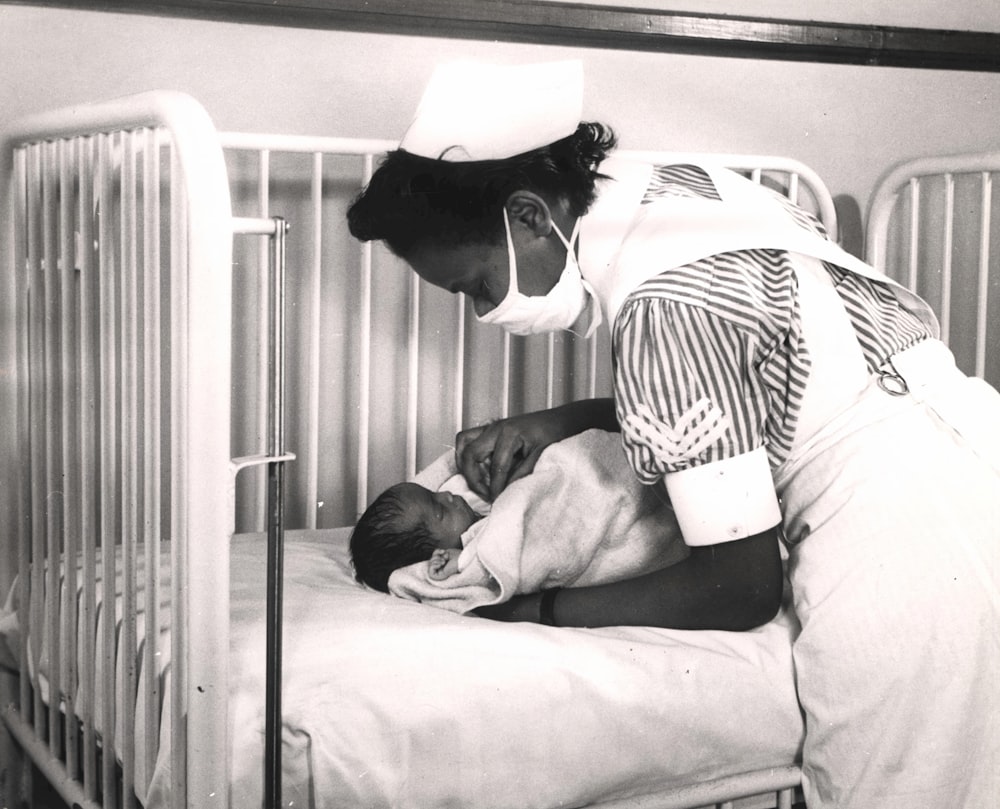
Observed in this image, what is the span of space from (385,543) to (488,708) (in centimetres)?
31

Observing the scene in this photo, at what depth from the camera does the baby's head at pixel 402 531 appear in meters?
1.37

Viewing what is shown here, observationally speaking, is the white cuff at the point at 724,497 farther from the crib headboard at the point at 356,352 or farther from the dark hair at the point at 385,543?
the crib headboard at the point at 356,352

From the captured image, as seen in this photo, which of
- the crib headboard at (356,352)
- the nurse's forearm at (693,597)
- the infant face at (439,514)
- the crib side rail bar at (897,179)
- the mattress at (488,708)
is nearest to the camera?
the mattress at (488,708)

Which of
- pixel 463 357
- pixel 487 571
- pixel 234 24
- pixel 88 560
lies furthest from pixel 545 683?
pixel 234 24

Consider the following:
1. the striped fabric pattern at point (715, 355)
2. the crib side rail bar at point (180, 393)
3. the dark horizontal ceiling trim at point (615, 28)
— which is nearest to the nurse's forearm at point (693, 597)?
the striped fabric pattern at point (715, 355)

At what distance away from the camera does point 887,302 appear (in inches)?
53.0

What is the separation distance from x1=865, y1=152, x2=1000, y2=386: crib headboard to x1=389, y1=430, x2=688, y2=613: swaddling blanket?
0.82m

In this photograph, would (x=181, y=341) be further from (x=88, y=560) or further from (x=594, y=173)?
(x=594, y=173)

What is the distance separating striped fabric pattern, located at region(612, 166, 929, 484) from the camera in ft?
3.73

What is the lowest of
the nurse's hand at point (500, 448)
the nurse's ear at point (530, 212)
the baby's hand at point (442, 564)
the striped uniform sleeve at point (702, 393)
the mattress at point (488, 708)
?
the mattress at point (488, 708)

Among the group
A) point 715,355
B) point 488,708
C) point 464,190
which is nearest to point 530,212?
point 464,190

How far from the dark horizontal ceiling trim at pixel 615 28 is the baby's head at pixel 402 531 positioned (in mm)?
667

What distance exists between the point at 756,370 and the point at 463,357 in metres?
0.66

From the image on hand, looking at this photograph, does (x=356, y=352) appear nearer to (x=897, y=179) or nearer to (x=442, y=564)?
(x=442, y=564)
